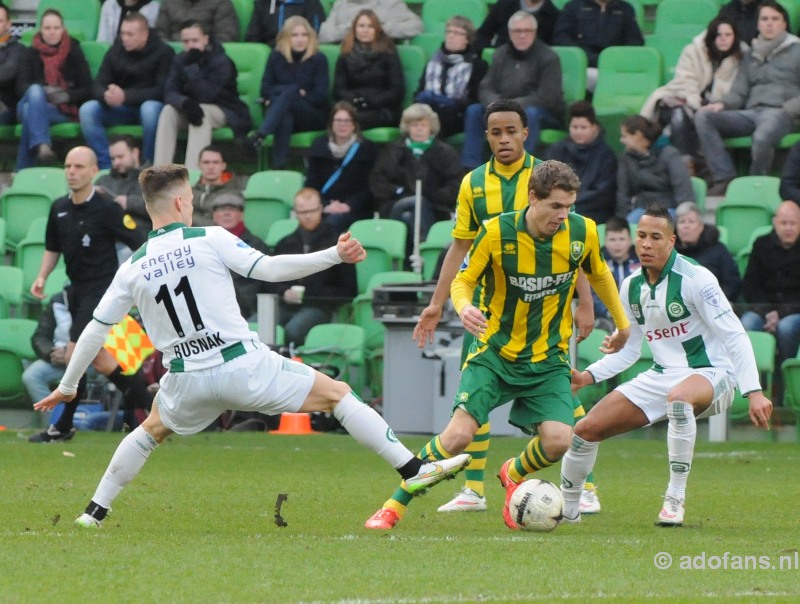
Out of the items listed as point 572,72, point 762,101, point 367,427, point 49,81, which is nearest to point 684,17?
point 572,72

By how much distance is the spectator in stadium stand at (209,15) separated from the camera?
1739cm

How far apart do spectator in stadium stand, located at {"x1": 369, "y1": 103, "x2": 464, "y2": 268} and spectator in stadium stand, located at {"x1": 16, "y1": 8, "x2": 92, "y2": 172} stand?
12.4ft

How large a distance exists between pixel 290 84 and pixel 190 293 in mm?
9356

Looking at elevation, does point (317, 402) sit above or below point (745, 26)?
below

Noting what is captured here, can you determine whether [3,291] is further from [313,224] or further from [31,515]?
[31,515]

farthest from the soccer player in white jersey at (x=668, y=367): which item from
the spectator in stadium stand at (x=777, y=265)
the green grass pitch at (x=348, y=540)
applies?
the spectator in stadium stand at (x=777, y=265)

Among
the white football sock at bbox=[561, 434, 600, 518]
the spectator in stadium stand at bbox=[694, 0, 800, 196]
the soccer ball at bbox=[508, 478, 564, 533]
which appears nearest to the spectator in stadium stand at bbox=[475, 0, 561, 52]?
the spectator in stadium stand at bbox=[694, 0, 800, 196]

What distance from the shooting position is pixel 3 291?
14469 millimetres

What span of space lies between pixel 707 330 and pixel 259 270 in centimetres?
269

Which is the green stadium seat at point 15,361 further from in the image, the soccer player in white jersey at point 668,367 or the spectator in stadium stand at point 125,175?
the soccer player in white jersey at point 668,367

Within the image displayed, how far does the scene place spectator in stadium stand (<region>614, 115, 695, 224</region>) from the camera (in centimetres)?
1420

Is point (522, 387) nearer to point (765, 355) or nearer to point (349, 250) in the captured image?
point (349, 250)

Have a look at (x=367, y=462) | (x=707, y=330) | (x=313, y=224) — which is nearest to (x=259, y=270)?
(x=707, y=330)

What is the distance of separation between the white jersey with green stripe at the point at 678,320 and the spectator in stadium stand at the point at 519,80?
6948 millimetres
